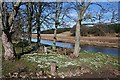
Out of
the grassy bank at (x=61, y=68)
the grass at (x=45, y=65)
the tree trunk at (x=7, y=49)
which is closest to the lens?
the grassy bank at (x=61, y=68)

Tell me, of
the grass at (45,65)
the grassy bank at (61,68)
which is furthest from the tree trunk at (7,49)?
the grassy bank at (61,68)

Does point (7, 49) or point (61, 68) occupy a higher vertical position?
point (7, 49)

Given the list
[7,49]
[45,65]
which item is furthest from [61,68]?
[7,49]

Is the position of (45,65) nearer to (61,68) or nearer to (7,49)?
(61,68)

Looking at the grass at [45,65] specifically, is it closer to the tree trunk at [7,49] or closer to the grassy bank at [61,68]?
the grassy bank at [61,68]

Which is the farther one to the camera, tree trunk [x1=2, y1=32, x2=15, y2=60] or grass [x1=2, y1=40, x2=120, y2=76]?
tree trunk [x1=2, y1=32, x2=15, y2=60]

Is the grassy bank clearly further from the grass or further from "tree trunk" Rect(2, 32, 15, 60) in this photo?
"tree trunk" Rect(2, 32, 15, 60)

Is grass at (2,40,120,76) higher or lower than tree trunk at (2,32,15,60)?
lower

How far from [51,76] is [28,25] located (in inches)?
709

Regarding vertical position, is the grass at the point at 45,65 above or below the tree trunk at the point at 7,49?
below

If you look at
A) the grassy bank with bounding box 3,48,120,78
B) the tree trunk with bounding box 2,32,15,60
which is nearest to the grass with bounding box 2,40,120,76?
the grassy bank with bounding box 3,48,120,78

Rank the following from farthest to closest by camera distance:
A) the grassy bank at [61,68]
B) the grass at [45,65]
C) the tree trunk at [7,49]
A: the tree trunk at [7,49] < the grass at [45,65] < the grassy bank at [61,68]

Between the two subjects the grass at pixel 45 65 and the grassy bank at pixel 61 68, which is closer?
the grassy bank at pixel 61 68

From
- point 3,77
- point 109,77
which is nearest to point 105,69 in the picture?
point 109,77
